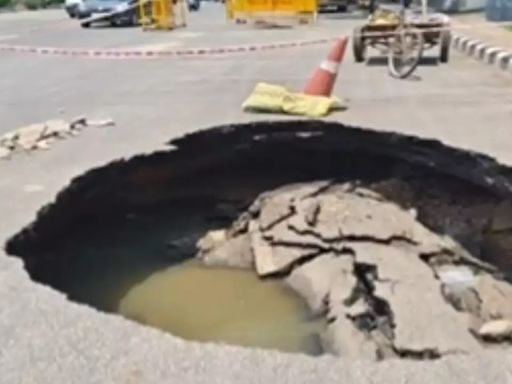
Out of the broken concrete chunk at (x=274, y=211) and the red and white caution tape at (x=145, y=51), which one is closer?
the broken concrete chunk at (x=274, y=211)

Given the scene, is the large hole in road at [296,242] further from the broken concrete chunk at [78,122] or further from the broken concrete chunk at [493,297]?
Result: the broken concrete chunk at [78,122]

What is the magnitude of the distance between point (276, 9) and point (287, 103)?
708 inches

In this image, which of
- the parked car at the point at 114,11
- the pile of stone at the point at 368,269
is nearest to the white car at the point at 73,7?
the parked car at the point at 114,11

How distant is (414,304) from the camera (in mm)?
4129

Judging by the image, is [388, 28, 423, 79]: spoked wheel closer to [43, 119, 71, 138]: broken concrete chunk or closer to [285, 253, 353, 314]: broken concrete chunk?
[43, 119, 71, 138]: broken concrete chunk

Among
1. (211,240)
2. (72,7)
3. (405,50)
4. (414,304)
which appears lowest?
(72,7)

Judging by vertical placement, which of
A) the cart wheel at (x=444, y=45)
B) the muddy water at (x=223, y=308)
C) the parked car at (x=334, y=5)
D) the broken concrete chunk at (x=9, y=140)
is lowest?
the parked car at (x=334, y=5)

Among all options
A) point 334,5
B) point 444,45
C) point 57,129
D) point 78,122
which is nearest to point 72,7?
point 334,5

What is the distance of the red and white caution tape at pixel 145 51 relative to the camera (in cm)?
1574

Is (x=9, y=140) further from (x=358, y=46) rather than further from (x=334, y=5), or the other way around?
(x=334, y=5)

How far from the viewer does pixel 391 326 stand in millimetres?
3938

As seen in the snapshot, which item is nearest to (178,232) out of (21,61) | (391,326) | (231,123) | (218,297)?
(218,297)

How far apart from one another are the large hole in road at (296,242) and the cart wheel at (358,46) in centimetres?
623

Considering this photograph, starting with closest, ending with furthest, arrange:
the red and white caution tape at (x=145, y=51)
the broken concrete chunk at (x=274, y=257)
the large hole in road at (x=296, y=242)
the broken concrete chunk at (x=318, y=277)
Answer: the large hole in road at (x=296, y=242) → the broken concrete chunk at (x=318, y=277) → the broken concrete chunk at (x=274, y=257) → the red and white caution tape at (x=145, y=51)
